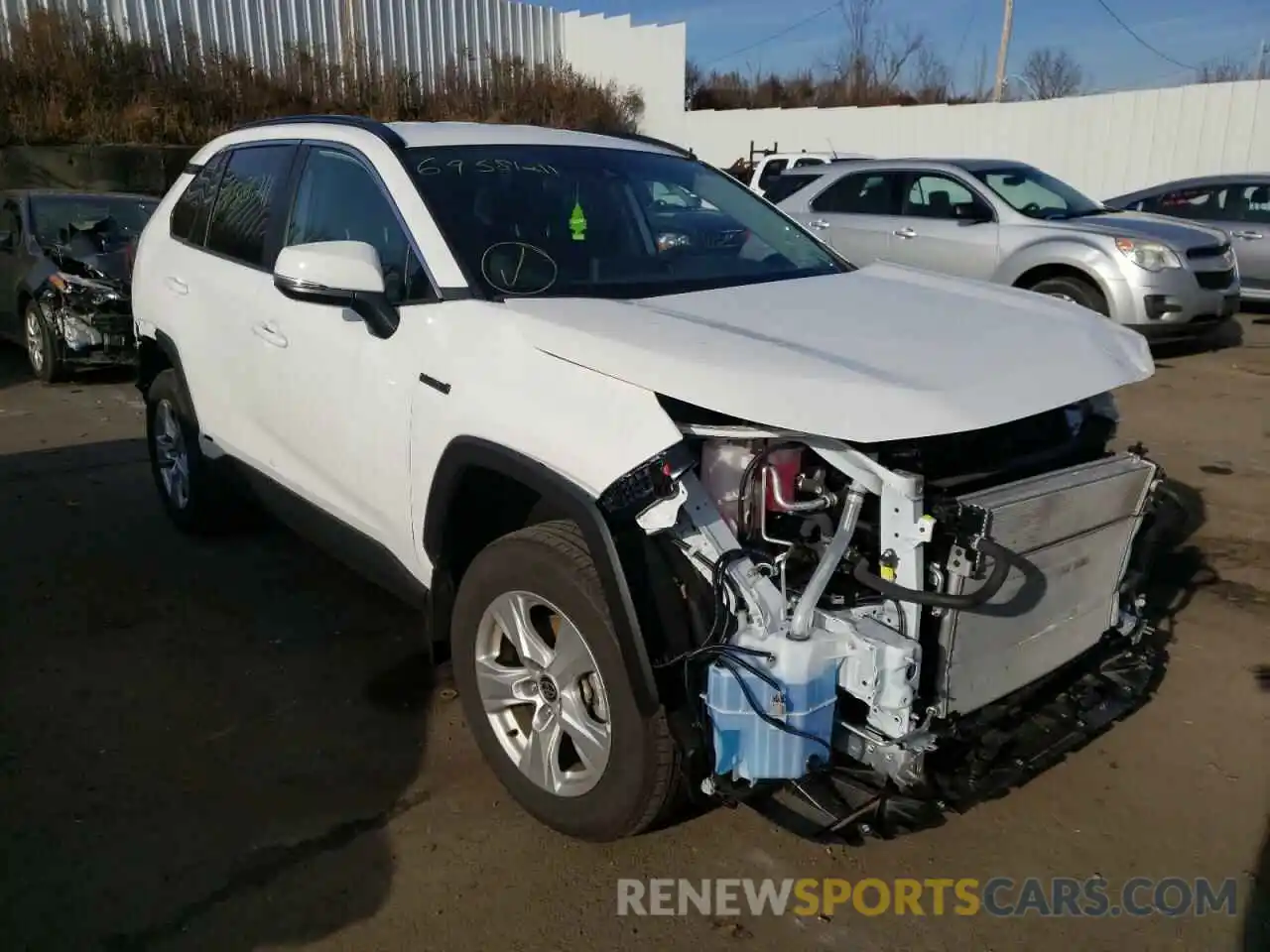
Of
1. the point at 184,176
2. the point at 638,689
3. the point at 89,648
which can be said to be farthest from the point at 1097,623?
the point at 184,176

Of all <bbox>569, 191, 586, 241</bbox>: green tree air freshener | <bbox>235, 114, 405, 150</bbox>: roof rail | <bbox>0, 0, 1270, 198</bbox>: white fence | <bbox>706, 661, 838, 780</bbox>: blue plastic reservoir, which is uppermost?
<bbox>0, 0, 1270, 198</bbox>: white fence

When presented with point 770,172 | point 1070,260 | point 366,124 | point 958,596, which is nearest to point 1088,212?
point 1070,260

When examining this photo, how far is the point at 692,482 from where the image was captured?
2.58 m

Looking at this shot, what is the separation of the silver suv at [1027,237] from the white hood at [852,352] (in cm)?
577

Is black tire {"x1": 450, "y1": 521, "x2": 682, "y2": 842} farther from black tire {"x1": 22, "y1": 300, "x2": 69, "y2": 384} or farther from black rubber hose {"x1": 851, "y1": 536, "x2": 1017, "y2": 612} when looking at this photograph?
black tire {"x1": 22, "y1": 300, "x2": 69, "y2": 384}

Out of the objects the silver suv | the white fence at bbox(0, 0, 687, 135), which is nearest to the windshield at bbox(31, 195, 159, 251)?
the silver suv

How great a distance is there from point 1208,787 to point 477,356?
257 cm

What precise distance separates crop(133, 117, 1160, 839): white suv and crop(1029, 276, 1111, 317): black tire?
6250mm

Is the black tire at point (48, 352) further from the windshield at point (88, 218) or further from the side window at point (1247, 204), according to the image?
the side window at point (1247, 204)

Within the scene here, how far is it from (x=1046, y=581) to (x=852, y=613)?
640 mm

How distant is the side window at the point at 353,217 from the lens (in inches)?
131

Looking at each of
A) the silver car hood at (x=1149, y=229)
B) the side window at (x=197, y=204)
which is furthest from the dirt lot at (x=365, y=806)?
the silver car hood at (x=1149, y=229)

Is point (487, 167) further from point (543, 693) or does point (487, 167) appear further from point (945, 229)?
point (945, 229)

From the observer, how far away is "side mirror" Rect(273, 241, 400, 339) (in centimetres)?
304
